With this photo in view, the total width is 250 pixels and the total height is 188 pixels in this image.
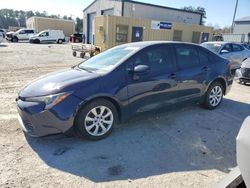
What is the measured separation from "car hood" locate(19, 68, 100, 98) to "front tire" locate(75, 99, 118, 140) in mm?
385

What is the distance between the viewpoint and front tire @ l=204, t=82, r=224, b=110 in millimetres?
5420

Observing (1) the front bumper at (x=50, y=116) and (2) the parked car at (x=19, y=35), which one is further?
(2) the parked car at (x=19, y=35)

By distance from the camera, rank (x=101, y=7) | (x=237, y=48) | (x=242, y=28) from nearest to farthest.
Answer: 1. (x=237, y=48)
2. (x=101, y=7)
3. (x=242, y=28)

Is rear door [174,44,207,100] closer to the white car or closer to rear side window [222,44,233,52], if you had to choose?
the white car

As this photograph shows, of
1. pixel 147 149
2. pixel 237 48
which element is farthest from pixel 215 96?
pixel 237 48

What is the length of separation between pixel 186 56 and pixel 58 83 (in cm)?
271

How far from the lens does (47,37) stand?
Result: 32719 mm

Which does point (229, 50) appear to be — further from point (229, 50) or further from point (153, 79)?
point (153, 79)

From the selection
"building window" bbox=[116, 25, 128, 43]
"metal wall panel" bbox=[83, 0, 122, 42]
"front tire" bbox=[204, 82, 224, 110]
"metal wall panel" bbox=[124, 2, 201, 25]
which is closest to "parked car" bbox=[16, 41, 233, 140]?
"front tire" bbox=[204, 82, 224, 110]

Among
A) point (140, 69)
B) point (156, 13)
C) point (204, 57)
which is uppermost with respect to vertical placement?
point (156, 13)

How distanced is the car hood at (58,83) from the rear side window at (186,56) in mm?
1849

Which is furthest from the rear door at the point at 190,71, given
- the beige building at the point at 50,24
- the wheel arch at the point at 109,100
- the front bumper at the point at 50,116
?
the beige building at the point at 50,24

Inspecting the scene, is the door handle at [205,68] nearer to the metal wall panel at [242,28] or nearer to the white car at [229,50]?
the white car at [229,50]

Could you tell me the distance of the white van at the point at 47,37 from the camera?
3163cm
